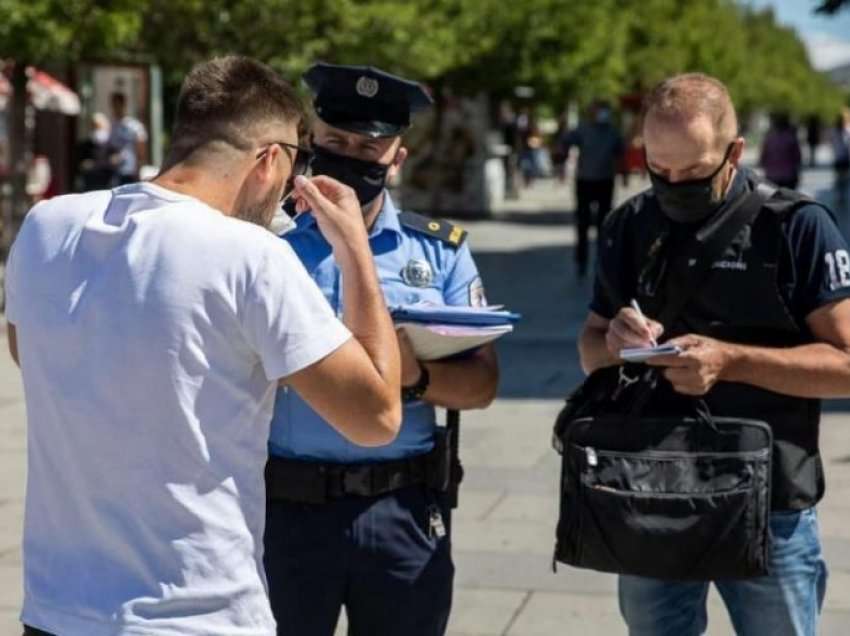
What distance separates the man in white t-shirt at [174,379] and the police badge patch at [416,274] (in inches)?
30.7

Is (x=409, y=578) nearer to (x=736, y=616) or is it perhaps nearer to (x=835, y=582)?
(x=736, y=616)

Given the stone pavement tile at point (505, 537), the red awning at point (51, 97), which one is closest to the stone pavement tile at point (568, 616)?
the stone pavement tile at point (505, 537)

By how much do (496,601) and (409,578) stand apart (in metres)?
2.71

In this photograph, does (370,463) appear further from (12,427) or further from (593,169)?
(593,169)

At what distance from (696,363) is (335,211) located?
0.90m

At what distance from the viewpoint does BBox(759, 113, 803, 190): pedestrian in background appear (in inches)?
854

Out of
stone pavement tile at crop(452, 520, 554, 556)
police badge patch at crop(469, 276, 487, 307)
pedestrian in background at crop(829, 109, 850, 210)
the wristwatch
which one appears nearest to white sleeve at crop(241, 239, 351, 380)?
the wristwatch

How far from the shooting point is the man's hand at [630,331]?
11.5ft

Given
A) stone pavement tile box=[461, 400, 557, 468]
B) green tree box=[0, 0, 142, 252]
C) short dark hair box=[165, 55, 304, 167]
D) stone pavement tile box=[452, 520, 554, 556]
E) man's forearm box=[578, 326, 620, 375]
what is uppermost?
short dark hair box=[165, 55, 304, 167]

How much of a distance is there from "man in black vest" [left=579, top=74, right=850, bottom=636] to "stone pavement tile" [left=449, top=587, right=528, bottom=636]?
85.8 inches

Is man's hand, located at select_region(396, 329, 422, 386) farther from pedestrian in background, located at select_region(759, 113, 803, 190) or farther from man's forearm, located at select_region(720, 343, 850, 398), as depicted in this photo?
pedestrian in background, located at select_region(759, 113, 803, 190)

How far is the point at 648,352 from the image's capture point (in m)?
3.40

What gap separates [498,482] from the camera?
7984 millimetres

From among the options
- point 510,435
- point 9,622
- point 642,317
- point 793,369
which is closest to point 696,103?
point 642,317
